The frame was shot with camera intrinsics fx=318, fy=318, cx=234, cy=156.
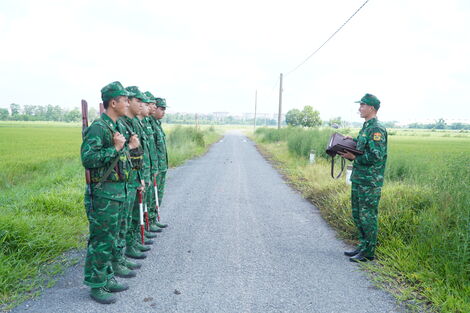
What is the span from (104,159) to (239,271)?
1985 mm

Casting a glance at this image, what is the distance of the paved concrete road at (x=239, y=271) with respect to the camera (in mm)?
2977

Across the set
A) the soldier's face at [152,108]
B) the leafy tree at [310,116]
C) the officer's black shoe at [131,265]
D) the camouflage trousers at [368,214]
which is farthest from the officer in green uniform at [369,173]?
the leafy tree at [310,116]

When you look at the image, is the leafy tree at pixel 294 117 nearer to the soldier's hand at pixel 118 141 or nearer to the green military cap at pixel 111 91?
the green military cap at pixel 111 91

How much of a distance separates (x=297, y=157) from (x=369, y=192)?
10.8m

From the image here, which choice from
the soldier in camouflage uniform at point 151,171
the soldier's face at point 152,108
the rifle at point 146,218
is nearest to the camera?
the rifle at point 146,218

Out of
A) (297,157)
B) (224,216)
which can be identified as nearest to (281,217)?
(224,216)

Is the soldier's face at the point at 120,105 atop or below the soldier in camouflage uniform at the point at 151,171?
atop

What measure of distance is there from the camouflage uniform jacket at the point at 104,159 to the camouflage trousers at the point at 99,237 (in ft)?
0.31

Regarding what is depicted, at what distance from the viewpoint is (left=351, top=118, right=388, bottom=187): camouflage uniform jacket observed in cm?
397

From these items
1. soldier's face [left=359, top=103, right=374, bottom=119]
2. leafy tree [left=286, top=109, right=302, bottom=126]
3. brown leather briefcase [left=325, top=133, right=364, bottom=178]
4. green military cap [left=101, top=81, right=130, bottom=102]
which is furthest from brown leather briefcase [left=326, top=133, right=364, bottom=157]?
leafy tree [left=286, top=109, right=302, bottom=126]

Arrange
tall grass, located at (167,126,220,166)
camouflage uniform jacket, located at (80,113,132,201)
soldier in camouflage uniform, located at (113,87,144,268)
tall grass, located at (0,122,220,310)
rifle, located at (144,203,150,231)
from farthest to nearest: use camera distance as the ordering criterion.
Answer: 1. tall grass, located at (167,126,220,166)
2. rifle, located at (144,203,150,231)
3. soldier in camouflage uniform, located at (113,87,144,268)
4. tall grass, located at (0,122,220,310)
5. camouflage uniform jacket, located at (80,113,132,201)

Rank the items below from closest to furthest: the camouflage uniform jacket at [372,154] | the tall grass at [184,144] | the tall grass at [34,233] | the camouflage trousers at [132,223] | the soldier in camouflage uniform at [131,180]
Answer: the tall grass at [34,233] → the soldier in camouflage uniform at [131,180] → the camouflage trousers at [132,223] → the camouflage uniform jacket at [372,154] → the tall grass at [184,144]

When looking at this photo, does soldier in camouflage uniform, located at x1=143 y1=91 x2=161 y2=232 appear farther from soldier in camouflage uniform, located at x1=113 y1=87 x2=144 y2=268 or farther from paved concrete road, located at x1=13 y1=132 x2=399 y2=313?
soldier in camouflage uniform, located at x1=113 y1=87 x2=144 y2=268

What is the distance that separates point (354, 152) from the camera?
4.10 metres
